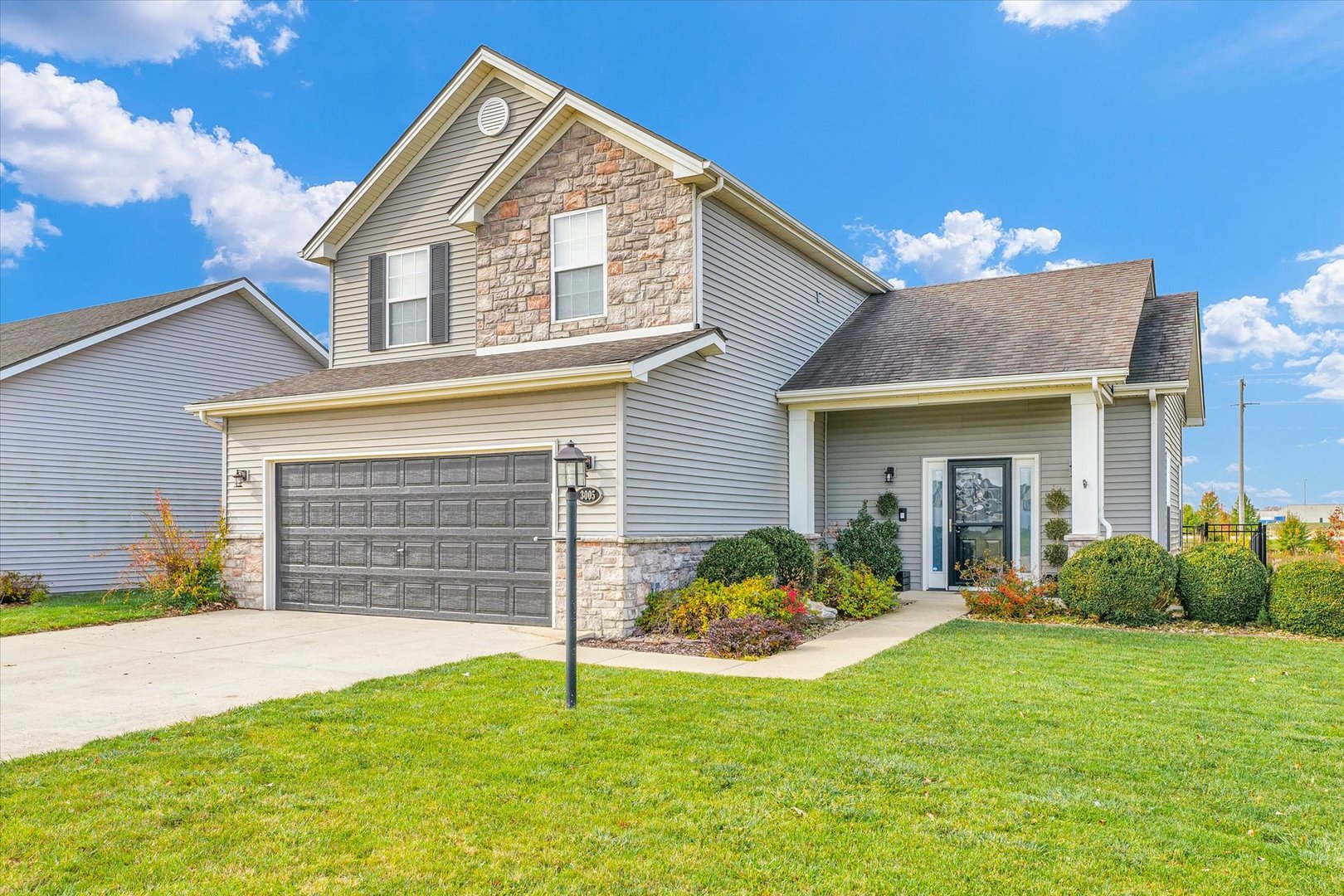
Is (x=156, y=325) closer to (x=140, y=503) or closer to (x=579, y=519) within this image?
(x=140, y=503)

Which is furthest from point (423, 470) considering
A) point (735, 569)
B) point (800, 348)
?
point (800, 348)

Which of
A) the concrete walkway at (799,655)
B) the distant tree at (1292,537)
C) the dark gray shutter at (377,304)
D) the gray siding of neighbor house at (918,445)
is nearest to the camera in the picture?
the concrete walkway at (799,655)

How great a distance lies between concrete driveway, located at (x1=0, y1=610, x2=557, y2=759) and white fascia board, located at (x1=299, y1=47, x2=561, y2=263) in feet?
19.5

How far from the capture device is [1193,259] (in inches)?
808

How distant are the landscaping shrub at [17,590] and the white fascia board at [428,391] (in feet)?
15.7

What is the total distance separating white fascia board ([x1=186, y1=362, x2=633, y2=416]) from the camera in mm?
9930

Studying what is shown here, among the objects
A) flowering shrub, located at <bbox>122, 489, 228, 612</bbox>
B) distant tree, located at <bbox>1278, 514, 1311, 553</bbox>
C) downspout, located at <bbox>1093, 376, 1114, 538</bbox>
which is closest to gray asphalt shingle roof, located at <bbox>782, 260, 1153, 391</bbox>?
downspout, located at <bbox>1093, 376, 1114, 538</bbox>

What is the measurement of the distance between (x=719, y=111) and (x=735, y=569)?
13.1 meters

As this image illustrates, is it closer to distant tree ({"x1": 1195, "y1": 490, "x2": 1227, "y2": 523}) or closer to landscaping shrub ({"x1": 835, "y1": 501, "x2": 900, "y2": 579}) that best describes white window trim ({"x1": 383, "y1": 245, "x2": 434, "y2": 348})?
landscaping shrub ({"x1": 835, "y1": 501, "x2": 900, "y2": 579})

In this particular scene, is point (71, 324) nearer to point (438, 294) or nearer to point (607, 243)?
point (438, 294)

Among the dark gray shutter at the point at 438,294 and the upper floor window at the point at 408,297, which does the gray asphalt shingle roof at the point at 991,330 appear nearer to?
the dark gray shutter at the point at 438,294

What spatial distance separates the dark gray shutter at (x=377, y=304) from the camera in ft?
46.2

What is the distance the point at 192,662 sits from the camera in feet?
28.7

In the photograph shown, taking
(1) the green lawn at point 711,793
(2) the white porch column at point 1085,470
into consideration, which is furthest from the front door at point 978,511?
(1) the green lawn at point 711,793
